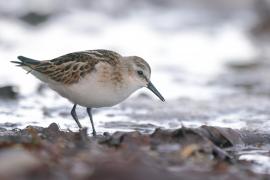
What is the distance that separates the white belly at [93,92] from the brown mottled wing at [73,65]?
Answer: 9cm

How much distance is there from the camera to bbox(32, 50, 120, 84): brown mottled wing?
8633 mm

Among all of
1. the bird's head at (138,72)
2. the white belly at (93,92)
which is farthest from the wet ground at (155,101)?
the bird's head at (138,72)

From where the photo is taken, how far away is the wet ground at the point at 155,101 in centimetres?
611

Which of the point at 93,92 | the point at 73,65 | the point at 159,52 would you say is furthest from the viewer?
the point at 159,52

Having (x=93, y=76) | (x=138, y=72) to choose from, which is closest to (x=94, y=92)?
(x=93, y=76)

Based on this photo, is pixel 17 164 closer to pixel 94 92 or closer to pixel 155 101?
pixel 94 92

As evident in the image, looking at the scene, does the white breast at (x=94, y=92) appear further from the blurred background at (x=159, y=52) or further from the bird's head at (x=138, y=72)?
the blurred background at (x=159, y=52)

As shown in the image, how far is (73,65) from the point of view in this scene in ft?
28.8

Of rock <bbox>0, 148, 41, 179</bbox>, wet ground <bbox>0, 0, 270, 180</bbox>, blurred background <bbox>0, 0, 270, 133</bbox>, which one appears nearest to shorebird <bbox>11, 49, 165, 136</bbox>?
wet ground <bbox>0, 0, 270, 180</bbox>

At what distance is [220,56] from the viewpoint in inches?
663

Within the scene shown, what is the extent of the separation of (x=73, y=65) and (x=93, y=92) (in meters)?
0.47

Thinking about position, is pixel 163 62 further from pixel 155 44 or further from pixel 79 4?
pixel 79 4

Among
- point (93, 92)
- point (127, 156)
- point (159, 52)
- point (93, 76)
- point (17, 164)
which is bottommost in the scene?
point (17, 164)

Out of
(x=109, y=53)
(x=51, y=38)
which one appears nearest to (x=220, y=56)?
(x=51, y=38)
